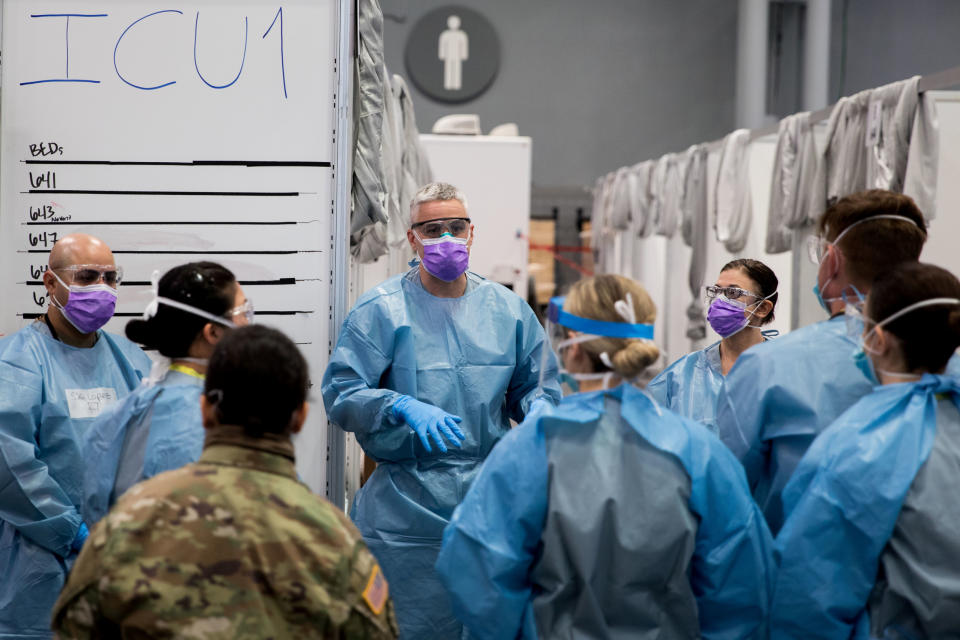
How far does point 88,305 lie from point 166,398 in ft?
2.57

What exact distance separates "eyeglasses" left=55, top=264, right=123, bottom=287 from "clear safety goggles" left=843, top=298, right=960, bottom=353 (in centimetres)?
198

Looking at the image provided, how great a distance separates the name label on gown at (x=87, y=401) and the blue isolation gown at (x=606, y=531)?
131cm

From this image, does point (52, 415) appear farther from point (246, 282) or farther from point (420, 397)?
point (420, 397)

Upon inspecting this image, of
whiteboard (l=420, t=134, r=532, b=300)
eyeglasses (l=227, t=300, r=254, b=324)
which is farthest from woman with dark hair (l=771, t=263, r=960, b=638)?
whiteboard (l=420, t=134, r=532, b=300)

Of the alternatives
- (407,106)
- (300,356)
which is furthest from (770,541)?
(407,106)

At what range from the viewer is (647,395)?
74.6 inches

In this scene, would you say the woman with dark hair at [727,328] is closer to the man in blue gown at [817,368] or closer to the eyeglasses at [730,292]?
the eyeglasses at [730,292]

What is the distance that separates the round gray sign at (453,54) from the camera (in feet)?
37.5

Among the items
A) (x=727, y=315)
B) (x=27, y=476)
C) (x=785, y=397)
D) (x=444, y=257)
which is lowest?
(x=27, y=476)

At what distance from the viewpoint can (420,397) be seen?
9.14 feet

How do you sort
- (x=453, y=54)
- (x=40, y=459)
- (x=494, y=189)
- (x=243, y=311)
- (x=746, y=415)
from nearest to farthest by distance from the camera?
(x=243, y=311) → (x=746, y=415) → (x=40, y=459) → (x=494, y=189) → (x=453, y=54)

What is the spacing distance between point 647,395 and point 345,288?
4.49 ft

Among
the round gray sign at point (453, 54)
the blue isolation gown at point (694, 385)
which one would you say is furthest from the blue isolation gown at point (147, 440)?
the round gray sign at point (453, 54)

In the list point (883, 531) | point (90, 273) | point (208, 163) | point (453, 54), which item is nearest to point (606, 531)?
point (883, 531)
